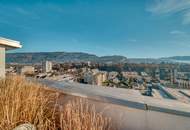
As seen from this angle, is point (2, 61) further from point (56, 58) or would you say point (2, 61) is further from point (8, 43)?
point (56, 58)

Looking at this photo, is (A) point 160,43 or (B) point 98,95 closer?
(B) point 98,95

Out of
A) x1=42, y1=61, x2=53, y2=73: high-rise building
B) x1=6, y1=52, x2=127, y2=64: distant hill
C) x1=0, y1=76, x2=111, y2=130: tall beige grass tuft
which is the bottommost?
x1=0, y1=76, x2=111, y2=130: tall beige grass tuft

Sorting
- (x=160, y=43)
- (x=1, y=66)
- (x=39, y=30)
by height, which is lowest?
(x=1, y=66)

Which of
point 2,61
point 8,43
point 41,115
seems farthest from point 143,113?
point 2,61

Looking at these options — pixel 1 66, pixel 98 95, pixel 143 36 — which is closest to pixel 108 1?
pixel 143 36

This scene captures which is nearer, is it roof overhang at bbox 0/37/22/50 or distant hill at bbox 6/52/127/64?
roof overhang at bbox 0/37/22/50

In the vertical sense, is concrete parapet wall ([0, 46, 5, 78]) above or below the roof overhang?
below

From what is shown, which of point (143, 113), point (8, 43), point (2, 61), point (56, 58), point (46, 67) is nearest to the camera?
point (143, 113)

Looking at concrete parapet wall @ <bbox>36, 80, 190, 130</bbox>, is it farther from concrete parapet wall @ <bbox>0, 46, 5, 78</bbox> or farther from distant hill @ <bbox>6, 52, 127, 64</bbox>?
distant hill @ <bbox>6, 52, 127, 64</bbox>

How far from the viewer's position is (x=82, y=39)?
9.52 meters

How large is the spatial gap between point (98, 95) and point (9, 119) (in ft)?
3.16

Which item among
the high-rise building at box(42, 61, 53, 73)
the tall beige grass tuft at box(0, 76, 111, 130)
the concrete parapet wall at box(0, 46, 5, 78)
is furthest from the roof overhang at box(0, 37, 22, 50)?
the tall beige grass tuft at box(0, 76, 111, 130)

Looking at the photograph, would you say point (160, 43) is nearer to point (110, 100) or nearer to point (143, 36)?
point (143, 36)

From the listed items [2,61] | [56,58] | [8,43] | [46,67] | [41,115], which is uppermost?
[8,43]
